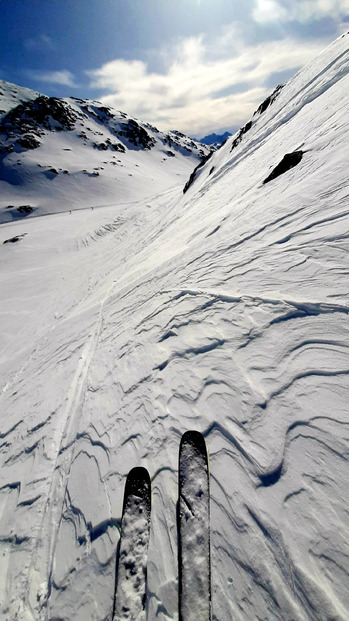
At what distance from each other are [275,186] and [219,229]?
2069 mm

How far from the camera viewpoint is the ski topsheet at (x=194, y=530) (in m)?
1.93

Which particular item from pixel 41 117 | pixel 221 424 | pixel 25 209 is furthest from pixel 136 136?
pixel 221 424

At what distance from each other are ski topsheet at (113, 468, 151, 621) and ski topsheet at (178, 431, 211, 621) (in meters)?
0.40

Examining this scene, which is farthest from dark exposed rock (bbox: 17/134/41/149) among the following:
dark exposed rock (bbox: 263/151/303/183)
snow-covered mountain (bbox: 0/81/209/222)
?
dark exposed rock (bbox: 263/151/303/183)

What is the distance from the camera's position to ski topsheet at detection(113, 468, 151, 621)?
2.10 metres

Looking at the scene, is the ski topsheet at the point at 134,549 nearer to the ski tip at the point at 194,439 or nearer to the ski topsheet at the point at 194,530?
the ski topsheet at the point at 194,530

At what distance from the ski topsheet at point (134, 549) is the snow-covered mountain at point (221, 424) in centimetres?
9

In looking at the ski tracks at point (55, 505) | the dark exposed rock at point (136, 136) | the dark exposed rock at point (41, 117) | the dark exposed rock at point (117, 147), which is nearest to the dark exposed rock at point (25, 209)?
the dark exposed rock at point (41, 117)

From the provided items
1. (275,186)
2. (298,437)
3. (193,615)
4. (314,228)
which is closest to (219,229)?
(275,186)

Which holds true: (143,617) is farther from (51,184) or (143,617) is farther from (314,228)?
(51,184)

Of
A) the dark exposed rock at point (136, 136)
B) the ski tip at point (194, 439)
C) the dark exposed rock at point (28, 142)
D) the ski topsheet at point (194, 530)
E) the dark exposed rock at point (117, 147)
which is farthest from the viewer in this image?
the dark exposed rock at point (136, 136)

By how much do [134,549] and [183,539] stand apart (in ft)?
1.82

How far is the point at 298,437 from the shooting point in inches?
90.5

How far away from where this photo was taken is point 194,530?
2229 mm
